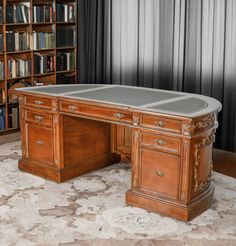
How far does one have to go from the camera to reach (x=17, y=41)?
5684 millimetres

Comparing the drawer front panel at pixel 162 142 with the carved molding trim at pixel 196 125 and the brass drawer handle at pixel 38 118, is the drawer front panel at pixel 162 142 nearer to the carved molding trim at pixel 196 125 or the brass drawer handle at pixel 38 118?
the carved molding trim at pixel 196 125

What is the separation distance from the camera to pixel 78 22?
251 inches

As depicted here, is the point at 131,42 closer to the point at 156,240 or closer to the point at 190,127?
the point at 190,127

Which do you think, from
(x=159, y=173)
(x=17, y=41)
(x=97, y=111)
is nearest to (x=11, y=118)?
(x=17, y=41)

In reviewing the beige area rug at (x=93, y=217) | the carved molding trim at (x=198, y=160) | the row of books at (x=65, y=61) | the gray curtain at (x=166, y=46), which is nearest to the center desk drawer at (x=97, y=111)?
the carved molding trim at (x=198, y=160)

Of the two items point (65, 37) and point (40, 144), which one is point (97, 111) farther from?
point (65, 37)

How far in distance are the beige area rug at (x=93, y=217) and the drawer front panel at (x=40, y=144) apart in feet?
0.65

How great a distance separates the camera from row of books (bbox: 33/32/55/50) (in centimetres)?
590

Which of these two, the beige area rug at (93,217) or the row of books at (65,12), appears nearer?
the beige area rug at (93,217)

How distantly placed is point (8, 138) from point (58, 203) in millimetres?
2183

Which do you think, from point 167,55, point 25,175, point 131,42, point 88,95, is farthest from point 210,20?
point 25,175

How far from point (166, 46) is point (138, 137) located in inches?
86.8

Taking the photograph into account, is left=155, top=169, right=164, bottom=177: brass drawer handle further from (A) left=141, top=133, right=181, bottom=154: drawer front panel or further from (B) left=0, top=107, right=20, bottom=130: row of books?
(B) left=0, top=107, right=20, bottom=130: row of books

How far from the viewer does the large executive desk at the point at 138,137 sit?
333 cm
